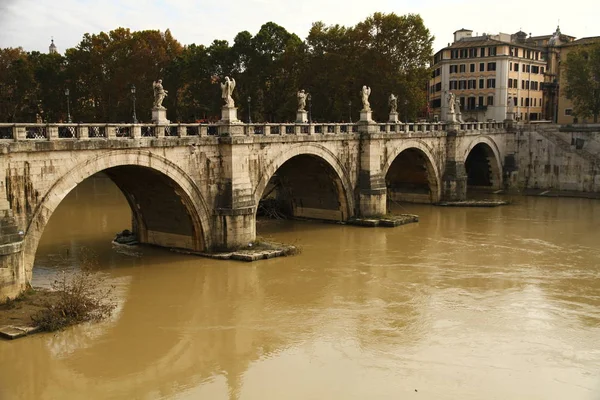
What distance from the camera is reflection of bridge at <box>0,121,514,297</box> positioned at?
19062 mm

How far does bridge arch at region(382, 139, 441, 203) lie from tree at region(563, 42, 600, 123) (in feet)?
64.5

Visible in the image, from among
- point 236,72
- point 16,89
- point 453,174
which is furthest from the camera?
point 16,89

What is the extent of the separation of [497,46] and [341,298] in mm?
49033

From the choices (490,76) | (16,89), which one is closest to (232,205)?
(16,89)

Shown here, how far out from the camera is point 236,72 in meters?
54.8

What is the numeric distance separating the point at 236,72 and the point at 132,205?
2954 centimetres

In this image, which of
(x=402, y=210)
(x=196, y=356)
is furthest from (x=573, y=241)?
(x=196, y=356)

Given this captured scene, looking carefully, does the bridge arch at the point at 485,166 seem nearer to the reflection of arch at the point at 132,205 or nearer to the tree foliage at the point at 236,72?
the tree foliage at the point at 236,72

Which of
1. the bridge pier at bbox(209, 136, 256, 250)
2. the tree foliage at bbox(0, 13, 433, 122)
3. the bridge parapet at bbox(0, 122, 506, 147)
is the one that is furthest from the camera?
the tree foliage at bbox(0, 13, 433, 122)

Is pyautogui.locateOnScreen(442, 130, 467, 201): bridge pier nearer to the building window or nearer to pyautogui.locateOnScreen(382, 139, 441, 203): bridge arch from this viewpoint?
pyautogui.locateOnScreen(382, 139, 441, 203): bridge arch

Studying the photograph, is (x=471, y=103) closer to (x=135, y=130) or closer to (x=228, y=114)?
(x=228, y=114)

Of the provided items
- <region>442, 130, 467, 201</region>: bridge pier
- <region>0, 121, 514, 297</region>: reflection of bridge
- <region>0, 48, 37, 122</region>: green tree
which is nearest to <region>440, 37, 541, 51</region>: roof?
<region>0, 121, 514, 297</region>: reflection of bridge

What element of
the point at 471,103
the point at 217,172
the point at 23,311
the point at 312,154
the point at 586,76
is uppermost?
the point at 586,76

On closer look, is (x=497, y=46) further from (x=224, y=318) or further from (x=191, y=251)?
(x=224, y=318)
